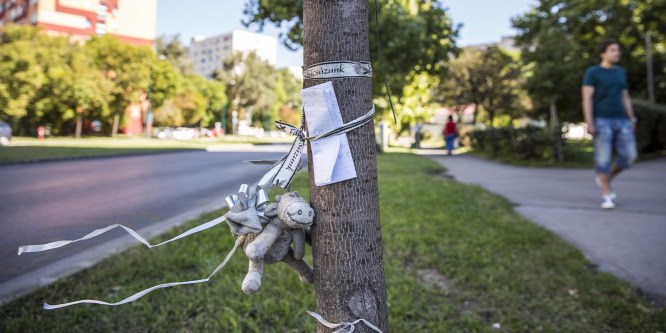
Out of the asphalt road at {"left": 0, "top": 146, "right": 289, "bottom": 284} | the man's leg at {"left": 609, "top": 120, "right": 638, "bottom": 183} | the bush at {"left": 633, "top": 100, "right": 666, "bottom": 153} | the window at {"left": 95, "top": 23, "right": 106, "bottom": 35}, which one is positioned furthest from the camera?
the window at {"left": 95, "top": 23, "right": 106, "bottom": 35}

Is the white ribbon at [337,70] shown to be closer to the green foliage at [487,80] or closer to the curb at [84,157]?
the curb at [84,157]

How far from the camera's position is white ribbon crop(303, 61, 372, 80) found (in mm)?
1191

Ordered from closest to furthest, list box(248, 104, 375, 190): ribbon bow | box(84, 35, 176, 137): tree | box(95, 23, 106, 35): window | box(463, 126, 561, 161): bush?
1. box(248, 104, 375, 190): ribbon bow
2. box(463, 126, 561, 161): bush
3. box(84, 35, 176, 137): tree
4. box(95, 23, 106, 35): window

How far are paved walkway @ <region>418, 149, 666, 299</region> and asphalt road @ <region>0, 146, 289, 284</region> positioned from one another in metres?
4.38

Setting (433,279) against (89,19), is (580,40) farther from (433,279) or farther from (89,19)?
(89,19)

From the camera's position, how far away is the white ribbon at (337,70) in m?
1.19

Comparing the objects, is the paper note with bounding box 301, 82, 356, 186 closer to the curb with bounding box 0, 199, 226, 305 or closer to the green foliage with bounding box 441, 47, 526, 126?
the curb with bounding box 0, 199, 226, 305

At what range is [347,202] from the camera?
3.96ft

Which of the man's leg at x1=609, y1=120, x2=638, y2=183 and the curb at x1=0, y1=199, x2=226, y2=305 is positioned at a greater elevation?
the man's leg at x1=609, y1=120, x2=638, y2=183

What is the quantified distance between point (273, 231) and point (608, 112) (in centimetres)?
508

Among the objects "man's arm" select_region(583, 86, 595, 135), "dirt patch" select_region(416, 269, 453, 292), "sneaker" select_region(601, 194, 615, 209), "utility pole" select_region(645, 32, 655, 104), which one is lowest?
"dirt patch" select_region(416, 269, 453, 292)

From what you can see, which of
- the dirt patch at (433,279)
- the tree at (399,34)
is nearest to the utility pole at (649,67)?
the tree at (399,34)

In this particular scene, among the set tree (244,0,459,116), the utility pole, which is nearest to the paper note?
tree (244,0,459,116)

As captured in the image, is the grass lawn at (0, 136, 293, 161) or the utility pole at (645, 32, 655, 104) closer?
the grass lawn at (0, 136, 293, 161)
